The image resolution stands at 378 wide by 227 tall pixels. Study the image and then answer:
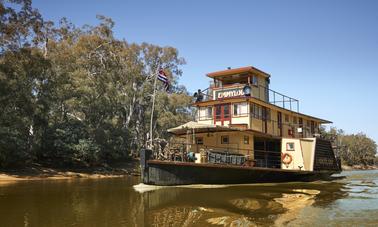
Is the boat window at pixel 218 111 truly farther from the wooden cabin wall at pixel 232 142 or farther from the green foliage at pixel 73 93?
the green foliage at pixel 73 93

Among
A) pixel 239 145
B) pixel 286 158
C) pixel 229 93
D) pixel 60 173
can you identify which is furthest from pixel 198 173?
pixel 60 173

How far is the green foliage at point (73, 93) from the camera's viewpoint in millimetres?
23844

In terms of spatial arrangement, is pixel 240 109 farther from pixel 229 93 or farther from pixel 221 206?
pixel 221 206

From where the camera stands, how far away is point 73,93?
3494 centimetres

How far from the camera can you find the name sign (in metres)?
21.5

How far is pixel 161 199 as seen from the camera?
526 inches

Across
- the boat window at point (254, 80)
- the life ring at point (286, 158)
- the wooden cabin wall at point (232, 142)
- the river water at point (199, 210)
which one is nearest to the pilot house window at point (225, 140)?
the wooden cabin wall at point (232, 142)

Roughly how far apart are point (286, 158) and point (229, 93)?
5.05 meters

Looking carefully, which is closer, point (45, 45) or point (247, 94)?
point (247, 94)

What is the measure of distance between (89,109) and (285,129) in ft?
70.6

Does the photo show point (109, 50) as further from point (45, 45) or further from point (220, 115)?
point (220, 115)

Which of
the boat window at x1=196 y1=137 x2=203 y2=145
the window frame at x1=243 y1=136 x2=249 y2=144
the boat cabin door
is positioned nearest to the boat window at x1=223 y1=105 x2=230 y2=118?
the boat cabin door

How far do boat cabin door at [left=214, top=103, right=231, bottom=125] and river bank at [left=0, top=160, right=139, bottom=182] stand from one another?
622 inches

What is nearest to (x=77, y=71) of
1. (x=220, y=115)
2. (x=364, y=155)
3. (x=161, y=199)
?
(x=220, y=115)
